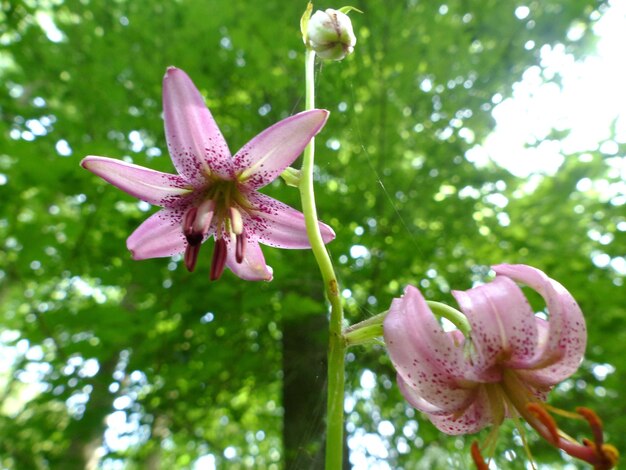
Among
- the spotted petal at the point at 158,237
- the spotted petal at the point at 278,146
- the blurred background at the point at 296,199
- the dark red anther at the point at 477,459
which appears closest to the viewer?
the dark red anther at the point at 477,459

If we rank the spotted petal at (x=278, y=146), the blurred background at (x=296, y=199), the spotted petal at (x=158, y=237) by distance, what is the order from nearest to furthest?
the spotted petal at (x=278, y=146), the spotted petal at (x=158, y=237), the blurred background at (x=296, y=199)

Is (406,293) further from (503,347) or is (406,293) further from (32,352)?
(32,352)

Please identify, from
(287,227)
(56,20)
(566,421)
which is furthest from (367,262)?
(56,20)

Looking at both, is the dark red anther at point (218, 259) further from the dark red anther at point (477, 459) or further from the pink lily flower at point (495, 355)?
the dark red anther at point (477, 459)

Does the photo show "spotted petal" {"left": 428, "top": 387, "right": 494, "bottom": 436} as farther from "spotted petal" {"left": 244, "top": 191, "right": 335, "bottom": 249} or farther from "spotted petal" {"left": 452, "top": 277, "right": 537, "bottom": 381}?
"spotted petal" {"left": 244, "top": 191, "right": 335, "bottom": 249}

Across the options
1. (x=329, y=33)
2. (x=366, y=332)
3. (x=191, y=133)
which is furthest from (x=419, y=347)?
(x=329, y=33)

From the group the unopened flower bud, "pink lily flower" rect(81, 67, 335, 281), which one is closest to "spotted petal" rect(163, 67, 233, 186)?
"pink lily flower" rect(81, 67, 335, 281)

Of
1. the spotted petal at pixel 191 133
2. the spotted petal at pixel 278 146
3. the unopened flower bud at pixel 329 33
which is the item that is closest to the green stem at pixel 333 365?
the spotted petal at pixel 278 146
